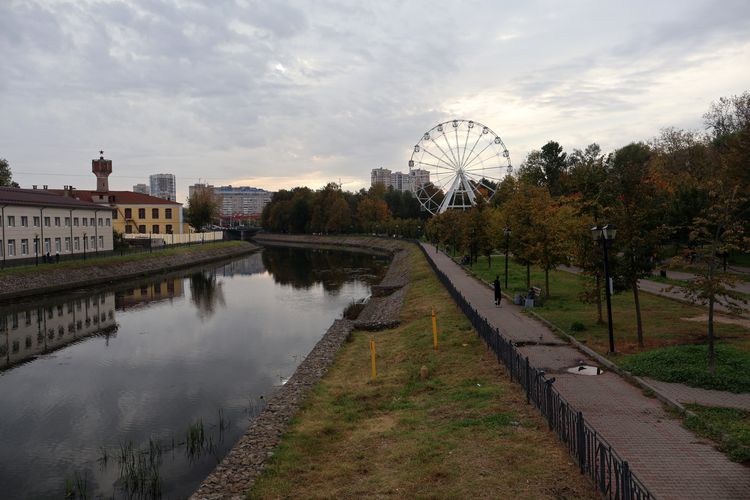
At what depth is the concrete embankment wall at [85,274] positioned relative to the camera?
4210 centimetres

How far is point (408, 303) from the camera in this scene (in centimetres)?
3538

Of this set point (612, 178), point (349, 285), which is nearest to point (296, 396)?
→ point (612, 178)

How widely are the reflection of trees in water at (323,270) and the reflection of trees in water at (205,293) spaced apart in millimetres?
6812

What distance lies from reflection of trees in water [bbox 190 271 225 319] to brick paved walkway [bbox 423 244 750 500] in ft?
89.5

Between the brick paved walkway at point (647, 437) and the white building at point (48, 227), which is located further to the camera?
the white building at point (48, 227)

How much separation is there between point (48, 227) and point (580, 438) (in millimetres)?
58013

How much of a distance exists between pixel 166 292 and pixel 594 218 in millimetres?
38837

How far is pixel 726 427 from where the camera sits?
10703 millimetres

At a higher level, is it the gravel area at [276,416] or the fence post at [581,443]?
the fence post at [581,443]

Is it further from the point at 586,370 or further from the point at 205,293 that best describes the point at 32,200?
the point at 586,370

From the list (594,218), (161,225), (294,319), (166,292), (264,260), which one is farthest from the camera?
(161,225)

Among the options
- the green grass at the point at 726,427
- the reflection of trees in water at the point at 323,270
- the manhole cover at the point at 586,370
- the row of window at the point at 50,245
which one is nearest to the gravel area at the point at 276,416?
the manhole cover at the point at 586,370

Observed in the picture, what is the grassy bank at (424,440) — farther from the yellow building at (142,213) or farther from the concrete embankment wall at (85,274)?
the yellow building at (142,213)

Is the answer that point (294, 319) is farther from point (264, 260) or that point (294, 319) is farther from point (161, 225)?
point (161, 225)
